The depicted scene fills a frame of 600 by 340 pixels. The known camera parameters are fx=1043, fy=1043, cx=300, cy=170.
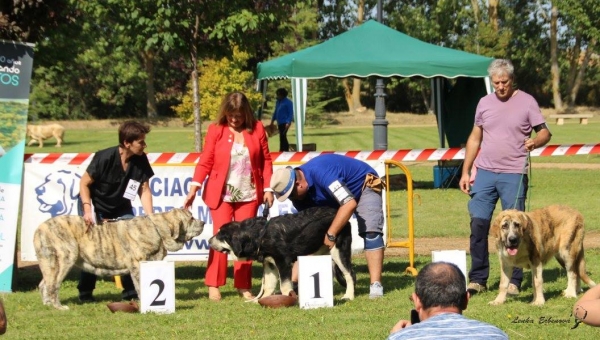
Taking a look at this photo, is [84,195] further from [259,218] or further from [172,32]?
[172,32]

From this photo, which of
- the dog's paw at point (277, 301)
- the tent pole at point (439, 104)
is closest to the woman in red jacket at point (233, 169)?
the dog's paw at point (277, 301)

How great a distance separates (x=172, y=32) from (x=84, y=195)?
12.2m

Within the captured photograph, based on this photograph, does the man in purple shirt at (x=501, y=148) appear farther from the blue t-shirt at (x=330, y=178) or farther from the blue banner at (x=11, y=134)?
the blue banner at (x=11, y=134)

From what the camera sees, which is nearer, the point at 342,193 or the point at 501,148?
the point at 342,193

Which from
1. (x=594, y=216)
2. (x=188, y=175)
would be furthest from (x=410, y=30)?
(x=188, y=175)

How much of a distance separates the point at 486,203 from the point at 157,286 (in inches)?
112

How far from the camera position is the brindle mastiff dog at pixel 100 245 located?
8703mm

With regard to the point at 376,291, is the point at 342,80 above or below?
above

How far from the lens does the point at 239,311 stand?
8453 mm

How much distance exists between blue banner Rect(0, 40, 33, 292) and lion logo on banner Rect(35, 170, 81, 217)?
2.64ft

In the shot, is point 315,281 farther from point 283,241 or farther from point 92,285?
point 92,285

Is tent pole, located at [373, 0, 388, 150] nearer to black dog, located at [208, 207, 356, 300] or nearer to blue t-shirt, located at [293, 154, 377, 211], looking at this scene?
blue t-shirt, located at [293, 154, 377, 211]

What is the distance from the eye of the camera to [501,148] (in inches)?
340

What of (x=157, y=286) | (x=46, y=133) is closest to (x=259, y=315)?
(x=157, y=286)
